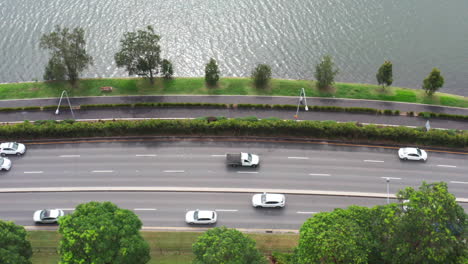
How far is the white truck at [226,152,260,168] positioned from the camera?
180ft

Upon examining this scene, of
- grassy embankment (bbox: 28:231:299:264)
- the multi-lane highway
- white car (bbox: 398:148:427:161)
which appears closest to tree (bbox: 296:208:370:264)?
grassy embankment (bbox: 28:231:299:264)

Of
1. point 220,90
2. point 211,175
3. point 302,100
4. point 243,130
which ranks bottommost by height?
point 211,175

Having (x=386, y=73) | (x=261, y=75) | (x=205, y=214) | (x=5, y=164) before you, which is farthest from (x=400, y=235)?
(x=5, y=164)

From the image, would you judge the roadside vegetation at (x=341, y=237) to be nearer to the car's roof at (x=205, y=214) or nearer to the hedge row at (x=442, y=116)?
the car's roof at (x=205, y=214)

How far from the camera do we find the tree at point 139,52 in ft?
215

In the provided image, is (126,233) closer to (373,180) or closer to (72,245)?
(72,245)

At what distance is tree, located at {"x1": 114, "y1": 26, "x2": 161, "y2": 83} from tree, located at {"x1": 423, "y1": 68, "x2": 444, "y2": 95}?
4442 centimetres

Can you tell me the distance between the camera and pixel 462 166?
186 ft

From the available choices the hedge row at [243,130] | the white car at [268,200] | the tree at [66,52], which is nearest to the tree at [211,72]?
the hedge row at [243,130]

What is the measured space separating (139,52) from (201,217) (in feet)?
102

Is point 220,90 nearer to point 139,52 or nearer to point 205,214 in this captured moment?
point 139,52

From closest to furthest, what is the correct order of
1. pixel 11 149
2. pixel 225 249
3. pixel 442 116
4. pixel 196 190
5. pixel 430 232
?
pixel 430 232 → pixel 225 249 → pixel 196 190 → pixel 11 149 → pixel 442 116

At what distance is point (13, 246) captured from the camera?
39.5m

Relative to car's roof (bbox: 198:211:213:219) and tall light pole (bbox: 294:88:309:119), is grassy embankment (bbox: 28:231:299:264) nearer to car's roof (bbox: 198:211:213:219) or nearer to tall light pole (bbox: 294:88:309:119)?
car's roof (bbox: 198:211:213:219)
